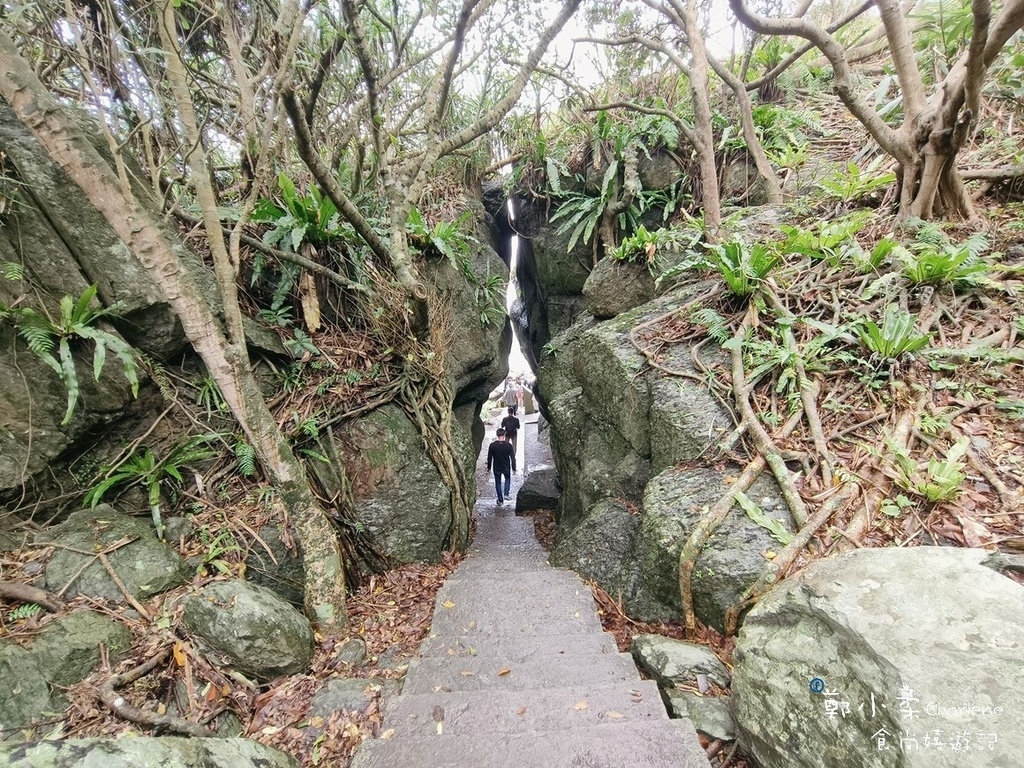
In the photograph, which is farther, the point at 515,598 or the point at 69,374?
the point at 515,598

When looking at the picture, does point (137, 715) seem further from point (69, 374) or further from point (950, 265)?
point (950, 265)

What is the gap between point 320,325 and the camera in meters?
4.89

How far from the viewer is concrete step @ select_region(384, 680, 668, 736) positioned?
6.77 feet

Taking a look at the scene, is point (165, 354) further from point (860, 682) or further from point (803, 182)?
point (803, 182)

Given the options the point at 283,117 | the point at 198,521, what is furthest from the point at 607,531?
the point at 283,117

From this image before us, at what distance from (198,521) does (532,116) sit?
904 centimetres

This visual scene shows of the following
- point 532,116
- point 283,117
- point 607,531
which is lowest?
point 607,531

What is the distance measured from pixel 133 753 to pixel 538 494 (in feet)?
25.9

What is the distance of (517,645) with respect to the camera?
293 cm

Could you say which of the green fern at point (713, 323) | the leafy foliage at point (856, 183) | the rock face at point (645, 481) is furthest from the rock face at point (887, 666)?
the leafy foliage at point (856, 183)

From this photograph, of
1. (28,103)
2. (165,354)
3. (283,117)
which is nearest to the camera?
(28,103)

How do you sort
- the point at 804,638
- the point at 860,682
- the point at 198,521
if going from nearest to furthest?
the point at 860,682
the point at 804,638
the point at 198,521

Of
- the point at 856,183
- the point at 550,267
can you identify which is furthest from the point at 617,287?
the point at 550,267

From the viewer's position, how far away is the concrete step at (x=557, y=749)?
1812 millimetres
